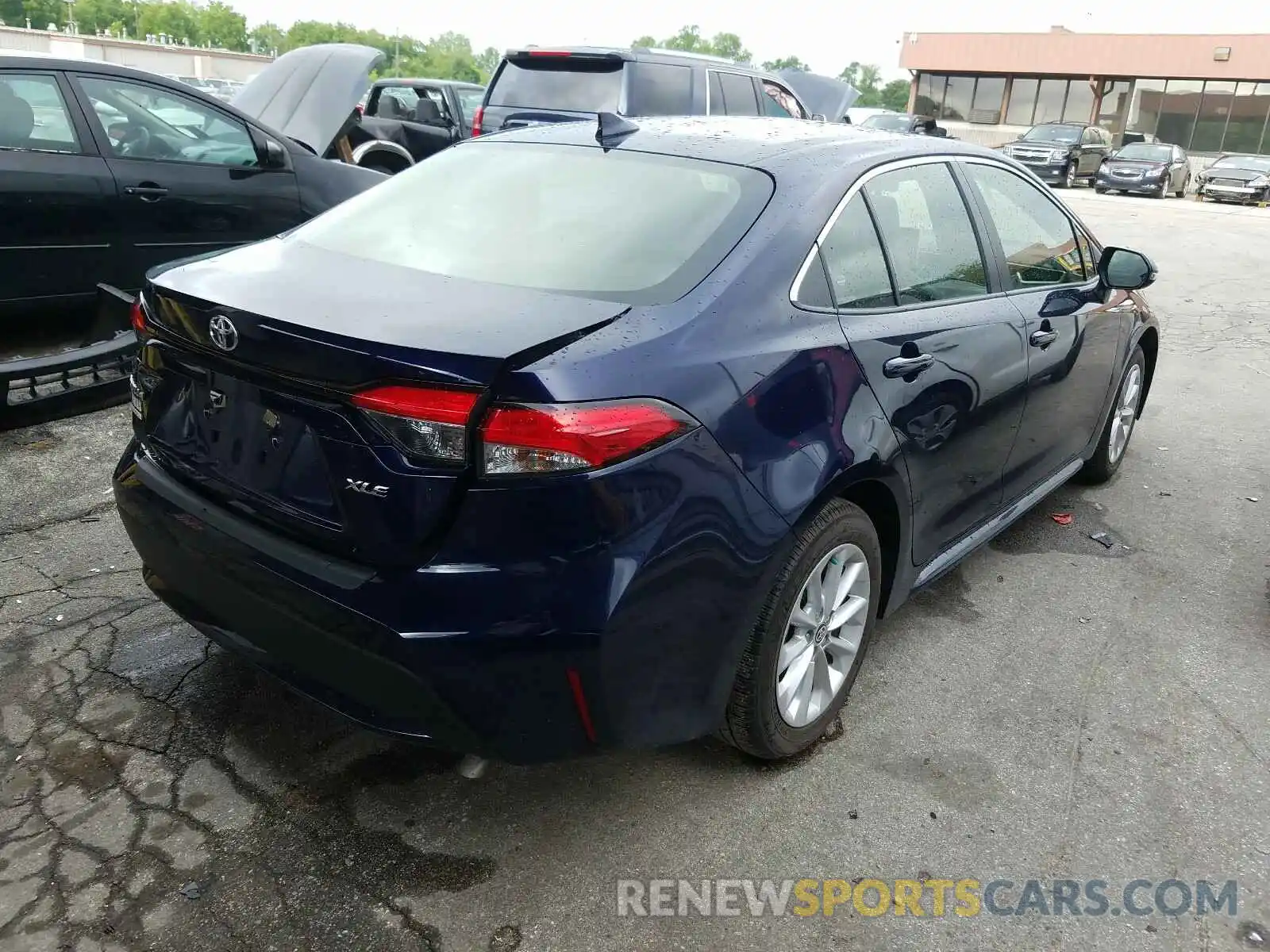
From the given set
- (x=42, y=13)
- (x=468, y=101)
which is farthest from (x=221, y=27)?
(x=468, y=101)

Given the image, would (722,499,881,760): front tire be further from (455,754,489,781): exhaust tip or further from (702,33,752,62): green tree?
(702,33,752,62): green tree

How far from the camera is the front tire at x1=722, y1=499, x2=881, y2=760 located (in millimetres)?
2408

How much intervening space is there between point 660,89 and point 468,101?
4.87m

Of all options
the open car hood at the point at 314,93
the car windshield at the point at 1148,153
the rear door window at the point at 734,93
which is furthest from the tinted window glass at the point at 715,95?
the car windshield at the point at 1148,153

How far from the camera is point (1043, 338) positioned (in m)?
3.53

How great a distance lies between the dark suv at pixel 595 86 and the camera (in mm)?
8719

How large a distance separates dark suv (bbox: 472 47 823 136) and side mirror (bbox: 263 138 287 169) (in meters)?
2.96

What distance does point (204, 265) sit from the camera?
2.54 metres

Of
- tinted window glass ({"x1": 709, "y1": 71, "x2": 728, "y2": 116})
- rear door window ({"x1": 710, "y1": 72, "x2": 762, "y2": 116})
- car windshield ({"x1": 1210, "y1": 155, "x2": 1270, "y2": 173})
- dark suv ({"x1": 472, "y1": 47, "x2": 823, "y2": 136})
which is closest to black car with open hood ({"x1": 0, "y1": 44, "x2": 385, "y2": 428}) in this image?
dark suv ({"x1": 472, "y1": 47, "x2": 823, "y2": 136})

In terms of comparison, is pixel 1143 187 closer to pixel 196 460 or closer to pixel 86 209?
pixel 86 209

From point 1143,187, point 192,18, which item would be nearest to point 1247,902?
point 1143,187

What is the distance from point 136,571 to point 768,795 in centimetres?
236

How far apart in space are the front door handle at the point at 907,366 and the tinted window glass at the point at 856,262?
0.55 ft

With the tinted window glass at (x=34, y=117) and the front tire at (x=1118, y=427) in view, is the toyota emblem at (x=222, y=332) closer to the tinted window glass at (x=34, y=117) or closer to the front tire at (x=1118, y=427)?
the tinted window glass at (x=34, y=117)
